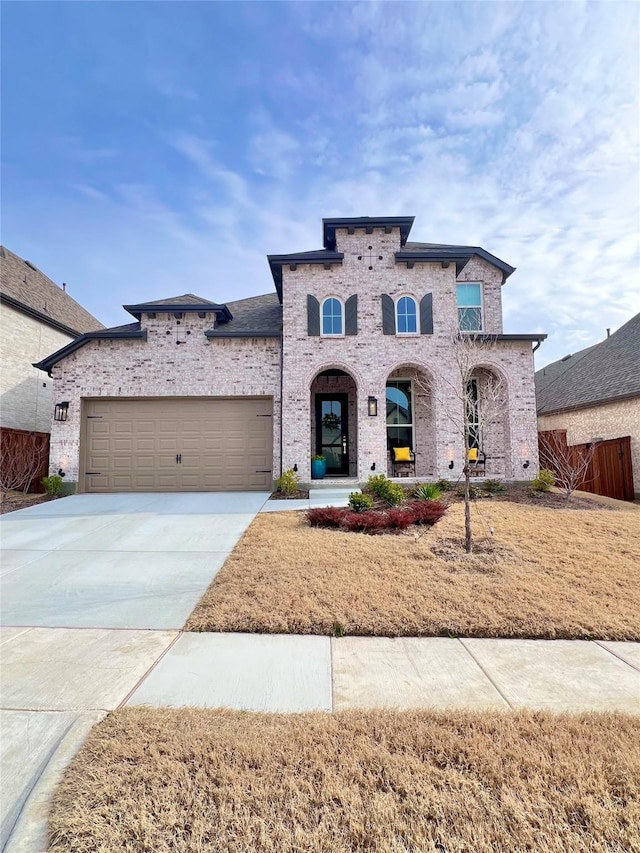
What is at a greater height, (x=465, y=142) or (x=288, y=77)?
(x=288, y=77)

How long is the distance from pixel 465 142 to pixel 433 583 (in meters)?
9.68

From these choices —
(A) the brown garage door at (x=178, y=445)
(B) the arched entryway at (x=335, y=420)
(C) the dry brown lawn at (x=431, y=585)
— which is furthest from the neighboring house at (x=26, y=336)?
(C) the dry brown lawn at (x=431, y=585)

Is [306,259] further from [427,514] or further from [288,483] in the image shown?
[427,514]

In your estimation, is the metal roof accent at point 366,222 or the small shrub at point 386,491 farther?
the metal roof accent at point 366,222

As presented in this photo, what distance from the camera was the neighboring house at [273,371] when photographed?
470 inches

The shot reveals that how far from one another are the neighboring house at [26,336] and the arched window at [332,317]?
10.5m

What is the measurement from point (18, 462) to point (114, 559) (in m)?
8.26

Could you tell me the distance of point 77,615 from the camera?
431 cm

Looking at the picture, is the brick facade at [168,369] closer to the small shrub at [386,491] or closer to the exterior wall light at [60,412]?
the exterior wall light at [60,412]

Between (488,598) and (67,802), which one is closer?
(67,802)

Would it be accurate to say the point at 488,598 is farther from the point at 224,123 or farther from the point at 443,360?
the point at 224,123

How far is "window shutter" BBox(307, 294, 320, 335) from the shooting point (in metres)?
12.0

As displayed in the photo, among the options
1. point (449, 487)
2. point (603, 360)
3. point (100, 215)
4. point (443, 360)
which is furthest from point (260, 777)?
point (603, 360)

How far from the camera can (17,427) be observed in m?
13.6
